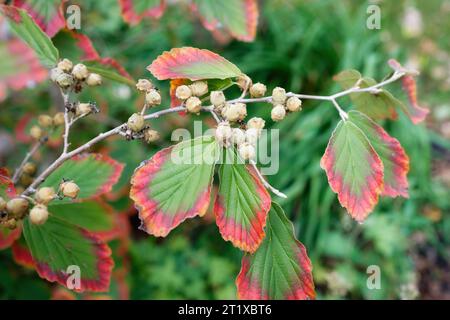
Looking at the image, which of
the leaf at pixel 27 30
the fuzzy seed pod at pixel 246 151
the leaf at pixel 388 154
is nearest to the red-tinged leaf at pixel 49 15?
the leaf at pixel 27 30

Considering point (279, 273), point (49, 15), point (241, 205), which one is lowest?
point (279, 273)

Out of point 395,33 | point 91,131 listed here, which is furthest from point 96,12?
point 395,33

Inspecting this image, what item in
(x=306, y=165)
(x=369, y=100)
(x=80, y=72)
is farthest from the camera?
(x=306, y=165)

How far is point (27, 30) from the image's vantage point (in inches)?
28.3

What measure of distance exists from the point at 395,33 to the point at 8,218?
2258 millimetres

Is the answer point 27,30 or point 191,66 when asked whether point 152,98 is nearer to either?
point 191,66

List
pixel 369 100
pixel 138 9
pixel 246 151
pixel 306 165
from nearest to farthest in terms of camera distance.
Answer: pixel 246 151
pixel 369 100
pixel 138 9
pixel 306 165

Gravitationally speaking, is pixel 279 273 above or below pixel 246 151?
below

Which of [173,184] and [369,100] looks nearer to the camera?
[173,184]

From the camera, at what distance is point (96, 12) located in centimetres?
175

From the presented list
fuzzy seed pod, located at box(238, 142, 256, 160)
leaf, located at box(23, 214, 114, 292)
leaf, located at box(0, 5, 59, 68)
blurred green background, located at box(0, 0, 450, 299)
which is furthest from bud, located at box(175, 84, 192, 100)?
blurred green background, located at box(0, 0, 450, 299)

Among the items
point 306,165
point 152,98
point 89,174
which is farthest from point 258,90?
point 306,165

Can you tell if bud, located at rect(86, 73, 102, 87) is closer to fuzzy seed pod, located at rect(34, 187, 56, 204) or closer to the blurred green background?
fuzzy seed pod, located at rect(34, 187, 56, 204)

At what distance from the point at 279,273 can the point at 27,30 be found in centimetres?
55
